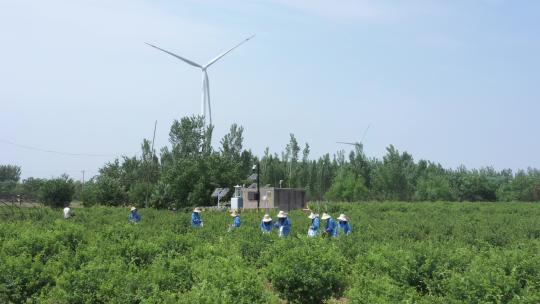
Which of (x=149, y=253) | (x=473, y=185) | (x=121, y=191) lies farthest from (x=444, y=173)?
(x=149, y=253)

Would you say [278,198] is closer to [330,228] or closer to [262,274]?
[330,228]

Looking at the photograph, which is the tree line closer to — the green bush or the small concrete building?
the small concrete building

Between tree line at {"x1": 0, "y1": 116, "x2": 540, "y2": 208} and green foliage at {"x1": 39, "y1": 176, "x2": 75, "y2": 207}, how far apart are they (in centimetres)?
9

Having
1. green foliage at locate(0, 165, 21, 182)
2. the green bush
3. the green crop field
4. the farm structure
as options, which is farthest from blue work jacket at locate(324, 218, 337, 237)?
green foliage at locate(0, 165, 21, 182)

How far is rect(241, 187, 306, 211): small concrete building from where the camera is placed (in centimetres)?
4091

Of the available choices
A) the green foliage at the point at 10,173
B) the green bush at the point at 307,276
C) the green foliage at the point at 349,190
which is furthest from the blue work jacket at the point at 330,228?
the green foliage at the point at 10,173

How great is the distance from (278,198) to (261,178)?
99.7ft

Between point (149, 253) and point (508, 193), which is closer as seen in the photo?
point (149, 253)

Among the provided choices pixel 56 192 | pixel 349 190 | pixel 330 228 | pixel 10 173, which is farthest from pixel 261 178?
pixel 10 173

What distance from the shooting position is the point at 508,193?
78625 millimetres

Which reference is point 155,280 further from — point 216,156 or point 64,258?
point 216,156

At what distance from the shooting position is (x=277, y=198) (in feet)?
136

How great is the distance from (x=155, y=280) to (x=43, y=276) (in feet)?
7.90

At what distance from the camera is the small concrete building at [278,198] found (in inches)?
1610
